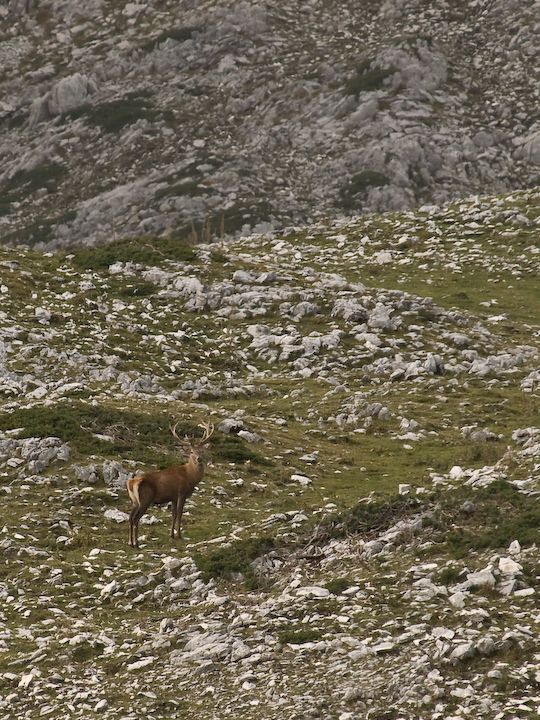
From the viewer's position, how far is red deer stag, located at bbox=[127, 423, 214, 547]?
65.6 ft

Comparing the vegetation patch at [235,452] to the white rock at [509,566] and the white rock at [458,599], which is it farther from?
the white rock at [458,599]

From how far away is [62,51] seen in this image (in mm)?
98250

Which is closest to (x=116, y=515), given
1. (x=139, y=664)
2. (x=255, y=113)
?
(x=139, y=664)

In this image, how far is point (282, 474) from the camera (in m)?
24.2

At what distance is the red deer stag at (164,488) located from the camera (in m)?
20.0

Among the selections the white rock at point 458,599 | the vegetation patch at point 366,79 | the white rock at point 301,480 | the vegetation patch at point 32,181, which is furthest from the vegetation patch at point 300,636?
the vegetation patch at point 32,181

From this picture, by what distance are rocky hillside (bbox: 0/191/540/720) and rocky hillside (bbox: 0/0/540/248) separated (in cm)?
3045

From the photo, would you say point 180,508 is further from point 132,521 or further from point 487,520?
point 487,520

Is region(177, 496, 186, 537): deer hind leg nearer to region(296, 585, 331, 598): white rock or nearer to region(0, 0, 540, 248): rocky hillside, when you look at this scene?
region(296, 585, 331, 598): white rock

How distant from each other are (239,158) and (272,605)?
68.8m

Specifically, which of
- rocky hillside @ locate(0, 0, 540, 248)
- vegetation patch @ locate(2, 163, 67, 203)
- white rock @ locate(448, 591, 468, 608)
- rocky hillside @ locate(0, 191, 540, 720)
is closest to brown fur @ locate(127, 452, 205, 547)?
rocky hillside @ locate(0, 191, 540, 720)

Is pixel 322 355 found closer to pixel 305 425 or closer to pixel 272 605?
pixel 305 425

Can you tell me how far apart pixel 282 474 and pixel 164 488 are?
436cm

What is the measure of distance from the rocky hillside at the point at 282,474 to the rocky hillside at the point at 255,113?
3045cm
